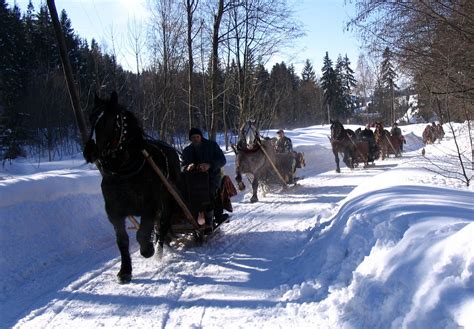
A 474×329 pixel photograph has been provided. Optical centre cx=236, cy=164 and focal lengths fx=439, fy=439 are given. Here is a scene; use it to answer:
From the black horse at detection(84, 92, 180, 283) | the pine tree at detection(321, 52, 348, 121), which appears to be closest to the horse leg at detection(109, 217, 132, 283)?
the black horse at detection(84, 92, 180, 283)

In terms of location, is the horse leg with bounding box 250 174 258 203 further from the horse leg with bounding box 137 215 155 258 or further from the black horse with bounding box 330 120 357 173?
the black horse with bounding box 330 120 357 173

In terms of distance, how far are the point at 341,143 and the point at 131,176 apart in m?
13.3

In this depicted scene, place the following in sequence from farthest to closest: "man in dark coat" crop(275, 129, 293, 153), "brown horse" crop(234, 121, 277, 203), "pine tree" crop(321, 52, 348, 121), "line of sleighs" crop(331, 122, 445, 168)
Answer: "pine tree" crop(321, 52, 348, 121) → "line of sleighs" crop(331, 122, 445, 168) → "man in dark coat" crop(275, 129, 293, 153) → "brown horse" crop(234, 121, 277, 203)

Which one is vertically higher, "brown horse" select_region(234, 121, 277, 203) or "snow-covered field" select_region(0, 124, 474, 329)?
"brown horse" select_region(234, 121, 277, 203)

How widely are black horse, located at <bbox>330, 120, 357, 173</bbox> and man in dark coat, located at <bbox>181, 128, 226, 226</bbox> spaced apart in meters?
10.6

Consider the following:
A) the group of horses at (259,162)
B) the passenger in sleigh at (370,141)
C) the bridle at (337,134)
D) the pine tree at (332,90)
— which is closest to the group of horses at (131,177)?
the group of horses at (259,162)

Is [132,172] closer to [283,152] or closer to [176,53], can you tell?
[283,152]

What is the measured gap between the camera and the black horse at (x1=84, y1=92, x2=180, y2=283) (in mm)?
4945

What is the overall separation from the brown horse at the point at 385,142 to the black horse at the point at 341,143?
443cm

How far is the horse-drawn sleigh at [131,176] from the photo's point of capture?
494 centimetres

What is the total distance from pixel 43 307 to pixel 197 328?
6.32 feet

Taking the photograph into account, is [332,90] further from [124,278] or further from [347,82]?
[124,278]

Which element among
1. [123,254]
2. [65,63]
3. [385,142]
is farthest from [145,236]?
[385,142]

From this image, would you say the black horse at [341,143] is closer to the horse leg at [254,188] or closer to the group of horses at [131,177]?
the horse leg at [254,188]
